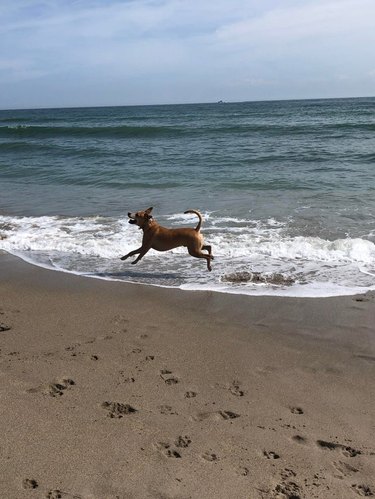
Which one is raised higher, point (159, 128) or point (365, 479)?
point (159, 128)

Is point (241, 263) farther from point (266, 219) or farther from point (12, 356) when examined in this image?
point (12, 356)

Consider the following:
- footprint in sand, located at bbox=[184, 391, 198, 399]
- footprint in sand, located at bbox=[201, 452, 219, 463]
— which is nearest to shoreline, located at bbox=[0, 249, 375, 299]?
footprint in sand, located at bbox=[184, 391, 198, 399]

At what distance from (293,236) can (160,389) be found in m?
4.91

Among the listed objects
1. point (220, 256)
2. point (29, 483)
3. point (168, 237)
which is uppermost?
point (168, 237)

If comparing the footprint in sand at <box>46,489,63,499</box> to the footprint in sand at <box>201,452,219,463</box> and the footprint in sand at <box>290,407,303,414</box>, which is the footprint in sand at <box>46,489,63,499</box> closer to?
the footprint in sand at <box>201,452,219,463</box>

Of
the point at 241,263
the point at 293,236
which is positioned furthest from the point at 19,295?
the point at 293,236

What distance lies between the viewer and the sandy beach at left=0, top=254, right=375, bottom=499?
285 cm

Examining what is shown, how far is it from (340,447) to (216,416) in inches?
33.3

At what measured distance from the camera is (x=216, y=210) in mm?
10469

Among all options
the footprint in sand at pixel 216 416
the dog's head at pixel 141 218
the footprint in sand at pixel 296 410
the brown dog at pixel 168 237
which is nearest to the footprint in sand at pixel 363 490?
the footprint in sand at pixel 296 410

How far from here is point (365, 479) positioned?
287 centimetres

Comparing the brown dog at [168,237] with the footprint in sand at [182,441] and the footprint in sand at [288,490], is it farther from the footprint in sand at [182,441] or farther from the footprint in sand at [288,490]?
the footprint in sand at [288,490]

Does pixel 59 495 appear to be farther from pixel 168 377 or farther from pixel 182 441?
pixel 168 377

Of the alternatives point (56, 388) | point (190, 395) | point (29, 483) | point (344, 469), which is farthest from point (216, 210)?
point (29, 483)
